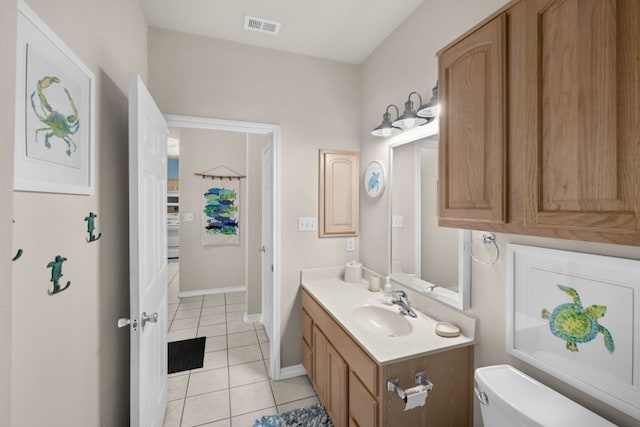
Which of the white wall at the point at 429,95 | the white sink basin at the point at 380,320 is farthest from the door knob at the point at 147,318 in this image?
the white wall at the point at 429,95

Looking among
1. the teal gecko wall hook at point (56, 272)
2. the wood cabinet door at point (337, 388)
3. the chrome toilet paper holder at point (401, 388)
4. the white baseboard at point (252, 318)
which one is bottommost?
the white baseboard at point (252, 318)

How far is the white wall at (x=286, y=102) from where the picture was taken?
201cm

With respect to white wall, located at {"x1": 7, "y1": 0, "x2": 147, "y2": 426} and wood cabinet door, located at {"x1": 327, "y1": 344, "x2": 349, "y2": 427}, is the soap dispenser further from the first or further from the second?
white wall, located at {"x1": 7, "y1": 0, "x2": 147, "y2": 426}

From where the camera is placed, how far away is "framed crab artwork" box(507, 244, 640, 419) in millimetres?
848

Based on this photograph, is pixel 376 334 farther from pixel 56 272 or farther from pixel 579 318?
pixel 56 272

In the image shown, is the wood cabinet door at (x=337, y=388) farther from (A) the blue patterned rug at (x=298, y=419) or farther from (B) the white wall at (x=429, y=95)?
(B) the white wall at (x=429, y=95)

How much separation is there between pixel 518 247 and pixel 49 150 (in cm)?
170

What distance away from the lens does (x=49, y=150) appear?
82cm

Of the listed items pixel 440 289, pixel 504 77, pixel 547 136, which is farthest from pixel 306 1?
pixel 440 289

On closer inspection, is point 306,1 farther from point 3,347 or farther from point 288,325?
point 288,325

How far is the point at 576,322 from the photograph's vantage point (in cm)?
97

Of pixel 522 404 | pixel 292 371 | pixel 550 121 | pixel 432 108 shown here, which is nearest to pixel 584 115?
pixel 550 121

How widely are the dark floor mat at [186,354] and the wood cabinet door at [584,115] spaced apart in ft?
9.05

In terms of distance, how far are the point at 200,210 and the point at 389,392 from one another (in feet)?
13.1
